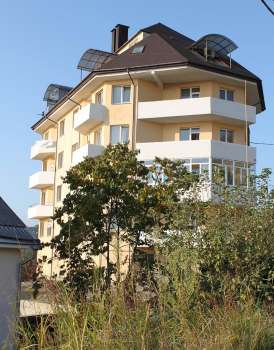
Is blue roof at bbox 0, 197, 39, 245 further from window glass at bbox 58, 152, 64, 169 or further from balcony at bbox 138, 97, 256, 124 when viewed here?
window glass at bbox 58, 152, 64, 169

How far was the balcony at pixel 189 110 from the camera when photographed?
115ft

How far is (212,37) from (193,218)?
2637 centimetres

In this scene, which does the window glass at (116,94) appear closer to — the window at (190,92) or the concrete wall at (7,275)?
the window at (190,92)

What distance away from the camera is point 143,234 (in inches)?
639

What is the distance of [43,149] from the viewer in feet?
163

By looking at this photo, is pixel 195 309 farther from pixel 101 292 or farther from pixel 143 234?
pixel 143 234

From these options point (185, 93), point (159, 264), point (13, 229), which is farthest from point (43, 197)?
point (159, 264)

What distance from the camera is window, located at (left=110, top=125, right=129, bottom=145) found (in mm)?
36750

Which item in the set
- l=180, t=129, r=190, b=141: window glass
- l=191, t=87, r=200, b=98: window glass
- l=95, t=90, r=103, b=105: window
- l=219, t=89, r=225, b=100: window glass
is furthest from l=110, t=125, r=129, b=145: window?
l=219, t=89, r=225, b=100: window glass

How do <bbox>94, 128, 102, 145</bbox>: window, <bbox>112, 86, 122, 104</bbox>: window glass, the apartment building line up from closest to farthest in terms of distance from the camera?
the apartment building, <bbox>112, 86, 122, 104</bbox>: window glass, <bbox>94, 128, 102, 145</bbox>: window

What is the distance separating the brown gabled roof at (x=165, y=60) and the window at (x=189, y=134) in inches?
161

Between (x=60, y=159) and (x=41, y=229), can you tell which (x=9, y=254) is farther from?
(x=41, y=229)

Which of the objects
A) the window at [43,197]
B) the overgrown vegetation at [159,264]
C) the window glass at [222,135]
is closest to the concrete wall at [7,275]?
the overgrown vegetation at [159,264]

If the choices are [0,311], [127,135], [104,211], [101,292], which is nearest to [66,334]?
[101,292]
